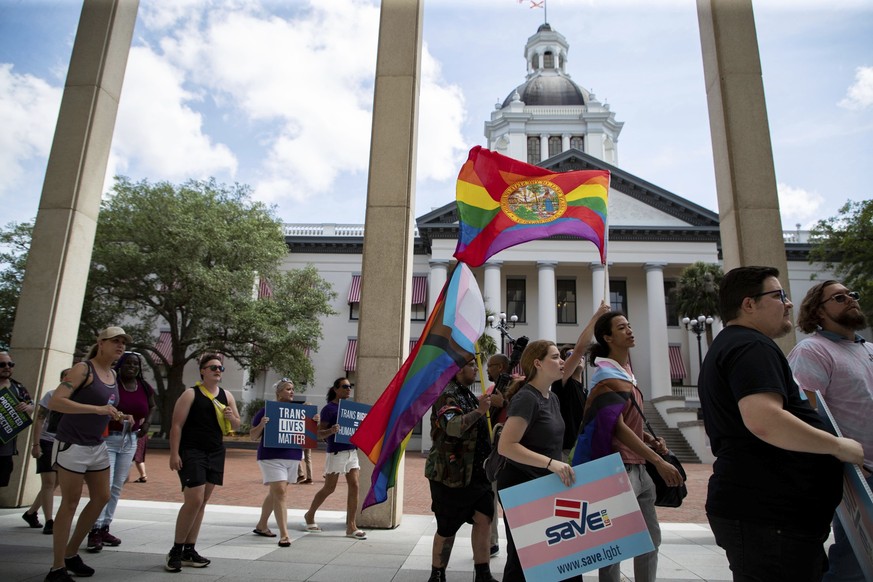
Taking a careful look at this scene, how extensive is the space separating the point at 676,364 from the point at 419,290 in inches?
618

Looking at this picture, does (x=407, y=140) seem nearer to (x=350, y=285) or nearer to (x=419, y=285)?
(x=419, y=285)

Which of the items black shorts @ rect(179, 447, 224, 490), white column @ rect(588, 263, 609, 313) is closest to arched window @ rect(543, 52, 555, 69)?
white column @ rect(588, 263, 609, 313)

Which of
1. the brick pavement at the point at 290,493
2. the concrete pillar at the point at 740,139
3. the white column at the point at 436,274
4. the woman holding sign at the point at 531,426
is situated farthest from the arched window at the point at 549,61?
the woman holding sign at the point at 531,426

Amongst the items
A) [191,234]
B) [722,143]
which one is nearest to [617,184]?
[191,234]

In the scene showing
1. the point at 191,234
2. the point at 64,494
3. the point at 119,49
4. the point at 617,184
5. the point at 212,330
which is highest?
the point at 617,184

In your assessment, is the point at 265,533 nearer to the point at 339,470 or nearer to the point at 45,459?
the point at 339,470

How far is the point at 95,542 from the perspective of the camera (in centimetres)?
552

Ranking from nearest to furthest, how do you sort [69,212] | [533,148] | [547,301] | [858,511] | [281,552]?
[858,511]
[281,552]
[69,212]
[547,301]
[533,148]

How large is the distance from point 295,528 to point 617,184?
32327 mm

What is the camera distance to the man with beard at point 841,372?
10.6ft

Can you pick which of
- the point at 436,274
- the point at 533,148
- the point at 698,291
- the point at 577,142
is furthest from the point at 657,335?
the point at 533,148

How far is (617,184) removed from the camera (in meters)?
35.5

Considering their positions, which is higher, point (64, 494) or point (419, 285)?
point (419, 285)

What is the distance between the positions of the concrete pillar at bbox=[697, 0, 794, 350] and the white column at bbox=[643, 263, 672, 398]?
2629cm
